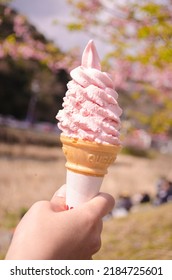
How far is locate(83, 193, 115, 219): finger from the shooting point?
2666 millimetres

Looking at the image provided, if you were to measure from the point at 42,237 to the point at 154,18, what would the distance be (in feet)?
14.5

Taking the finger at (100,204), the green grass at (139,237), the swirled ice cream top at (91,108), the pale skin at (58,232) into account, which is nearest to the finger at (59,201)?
the pale skin at (58,232)

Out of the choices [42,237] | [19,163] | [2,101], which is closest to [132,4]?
[42,237]

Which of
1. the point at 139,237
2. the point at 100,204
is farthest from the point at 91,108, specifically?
the point at 139,237

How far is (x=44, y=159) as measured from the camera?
2048 centimetres

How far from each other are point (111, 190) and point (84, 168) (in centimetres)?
1513

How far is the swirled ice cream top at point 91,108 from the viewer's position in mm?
2807

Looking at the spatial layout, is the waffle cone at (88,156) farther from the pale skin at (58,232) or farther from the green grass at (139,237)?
the green grass at (139,237)

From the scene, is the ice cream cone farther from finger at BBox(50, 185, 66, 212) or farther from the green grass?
the green grass

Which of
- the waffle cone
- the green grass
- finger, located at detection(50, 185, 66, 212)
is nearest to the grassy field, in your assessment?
the green grass

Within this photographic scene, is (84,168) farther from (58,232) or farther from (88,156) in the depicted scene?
(58,232)

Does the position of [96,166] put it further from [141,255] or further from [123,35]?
[123,35]

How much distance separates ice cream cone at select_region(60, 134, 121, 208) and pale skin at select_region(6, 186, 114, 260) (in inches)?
2.9
